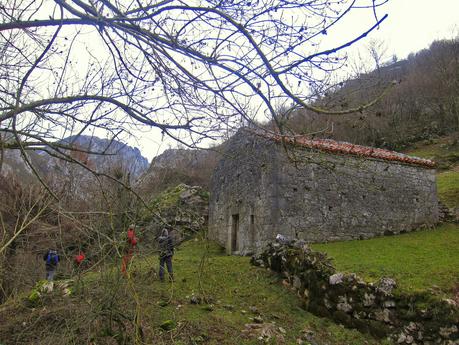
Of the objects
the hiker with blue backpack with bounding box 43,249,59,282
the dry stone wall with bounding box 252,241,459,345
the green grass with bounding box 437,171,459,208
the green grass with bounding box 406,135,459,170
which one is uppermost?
the green grass with bounding box 406,135,459,170

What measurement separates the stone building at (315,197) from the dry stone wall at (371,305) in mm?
2563

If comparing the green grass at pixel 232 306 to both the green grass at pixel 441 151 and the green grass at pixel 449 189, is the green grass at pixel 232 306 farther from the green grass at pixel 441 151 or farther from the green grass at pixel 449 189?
the green grass at pixel 441 151

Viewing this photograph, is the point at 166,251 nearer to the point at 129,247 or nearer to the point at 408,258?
the point at 129,247

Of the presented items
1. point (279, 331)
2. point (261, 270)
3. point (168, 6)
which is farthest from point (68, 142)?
point (261, 270)

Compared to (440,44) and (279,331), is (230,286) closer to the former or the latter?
(279,331)

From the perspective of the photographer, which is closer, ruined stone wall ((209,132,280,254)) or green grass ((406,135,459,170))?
ruined stone wall ((209,132,280,254))

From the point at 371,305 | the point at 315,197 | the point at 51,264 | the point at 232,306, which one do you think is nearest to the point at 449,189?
the point at 315,197

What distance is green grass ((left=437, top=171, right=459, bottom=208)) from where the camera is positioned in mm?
13877

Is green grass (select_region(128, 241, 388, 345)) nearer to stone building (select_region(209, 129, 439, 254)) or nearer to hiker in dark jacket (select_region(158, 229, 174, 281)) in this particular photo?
hiker in dark jacket (select_region(158, 229, 174, 281))

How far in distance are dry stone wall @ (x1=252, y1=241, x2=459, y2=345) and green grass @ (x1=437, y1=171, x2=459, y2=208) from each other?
8610mm

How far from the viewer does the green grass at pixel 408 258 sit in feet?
21.5

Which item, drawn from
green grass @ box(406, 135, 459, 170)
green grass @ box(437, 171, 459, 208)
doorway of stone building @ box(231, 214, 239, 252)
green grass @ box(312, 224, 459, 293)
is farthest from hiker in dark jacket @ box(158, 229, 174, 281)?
green grass @ box(406, 135, 459, 170)

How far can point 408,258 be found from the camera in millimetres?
Result: 8258

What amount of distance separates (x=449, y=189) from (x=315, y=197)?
785cm
